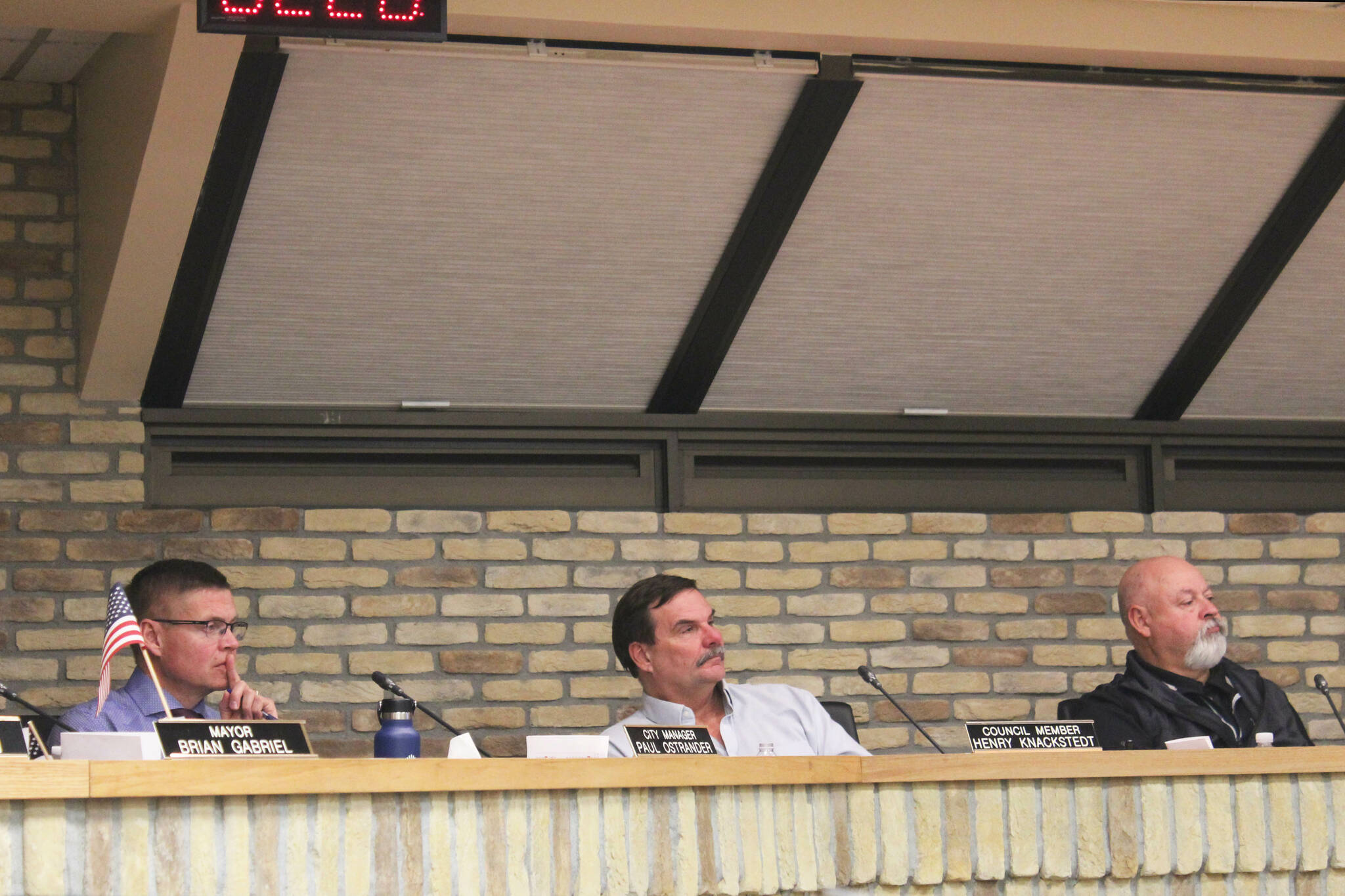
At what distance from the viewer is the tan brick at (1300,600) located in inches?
195

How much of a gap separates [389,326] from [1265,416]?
253 cm

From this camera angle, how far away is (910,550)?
186 inches

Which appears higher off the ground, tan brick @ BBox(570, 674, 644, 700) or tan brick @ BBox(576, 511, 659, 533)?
tan brick @ BBox(576, 511, 659, 533)

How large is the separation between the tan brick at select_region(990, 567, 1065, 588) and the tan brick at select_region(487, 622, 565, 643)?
1239mm

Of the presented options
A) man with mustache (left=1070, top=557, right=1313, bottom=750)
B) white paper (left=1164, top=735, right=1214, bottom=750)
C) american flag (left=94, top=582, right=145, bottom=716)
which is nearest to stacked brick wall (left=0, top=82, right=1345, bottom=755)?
man with mustache (left=1070, top=557, right=1313, bottom=750)

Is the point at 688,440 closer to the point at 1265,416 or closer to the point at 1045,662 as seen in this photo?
the point at 1045,662

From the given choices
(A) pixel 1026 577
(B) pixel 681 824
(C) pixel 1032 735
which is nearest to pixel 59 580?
(B) pixel 681 824

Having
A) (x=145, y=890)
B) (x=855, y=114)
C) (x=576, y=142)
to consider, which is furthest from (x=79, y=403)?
(x=145, y=890)

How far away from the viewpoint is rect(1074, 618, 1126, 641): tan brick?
189 inches

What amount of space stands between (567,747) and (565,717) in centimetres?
167

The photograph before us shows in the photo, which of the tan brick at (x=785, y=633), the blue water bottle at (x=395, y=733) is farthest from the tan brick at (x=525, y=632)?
the blue water bottle at (x=395, y=733)

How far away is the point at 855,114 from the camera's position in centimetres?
393

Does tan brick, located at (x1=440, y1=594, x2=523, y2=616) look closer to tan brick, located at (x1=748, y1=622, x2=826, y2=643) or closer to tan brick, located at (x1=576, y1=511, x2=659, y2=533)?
tan brick, located at (x1=576, y1=511, x2=659, y2=533)

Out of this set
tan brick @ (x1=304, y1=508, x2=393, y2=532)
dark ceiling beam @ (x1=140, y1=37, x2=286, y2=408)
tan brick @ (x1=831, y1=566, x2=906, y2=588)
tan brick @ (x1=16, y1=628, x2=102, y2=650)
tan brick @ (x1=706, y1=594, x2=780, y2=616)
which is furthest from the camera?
tan brick @ (x1=831, y1=566, x2=906, y2=588)
